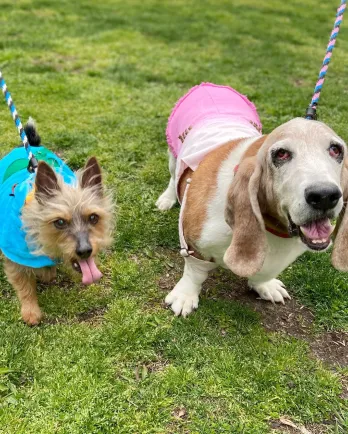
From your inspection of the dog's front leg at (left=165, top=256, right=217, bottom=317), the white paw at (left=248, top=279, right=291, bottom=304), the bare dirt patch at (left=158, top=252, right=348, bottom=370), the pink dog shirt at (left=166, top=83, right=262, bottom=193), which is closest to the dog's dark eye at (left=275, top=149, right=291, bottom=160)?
the pink dog shirt at (left=166, top=83, right=262, bottom=193)

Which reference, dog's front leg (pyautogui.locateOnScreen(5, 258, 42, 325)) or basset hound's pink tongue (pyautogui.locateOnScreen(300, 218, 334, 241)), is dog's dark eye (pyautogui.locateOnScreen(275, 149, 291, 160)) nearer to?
basset hound's pink tongue (pyautogui.locateOnScreen(300, 218, 334, 241))

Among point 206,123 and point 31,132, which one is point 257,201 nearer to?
point 206,123

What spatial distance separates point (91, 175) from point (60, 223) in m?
0.43

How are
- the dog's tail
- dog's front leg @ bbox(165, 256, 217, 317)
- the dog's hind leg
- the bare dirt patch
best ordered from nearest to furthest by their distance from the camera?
the bare dirt patch < dog's front leg @ bbox(165, 256, 217, 317) < the dog's tail < the dog's hind leg

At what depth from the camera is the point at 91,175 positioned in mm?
→ 3172

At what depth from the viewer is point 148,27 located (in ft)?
39.9

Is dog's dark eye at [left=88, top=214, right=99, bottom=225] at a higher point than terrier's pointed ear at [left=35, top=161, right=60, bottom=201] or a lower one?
Answer: lower

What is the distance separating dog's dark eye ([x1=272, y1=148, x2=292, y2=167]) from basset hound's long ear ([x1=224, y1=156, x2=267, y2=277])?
119 mm

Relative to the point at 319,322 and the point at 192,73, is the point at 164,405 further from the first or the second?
the point at 192,73

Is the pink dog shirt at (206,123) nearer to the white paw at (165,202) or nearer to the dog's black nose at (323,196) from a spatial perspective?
the white paw at (165,202)

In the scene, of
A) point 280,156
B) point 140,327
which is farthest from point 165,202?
point 280,156

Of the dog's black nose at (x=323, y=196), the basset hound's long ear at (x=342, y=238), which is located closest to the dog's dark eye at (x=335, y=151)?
the basset hound's long ear at (x=342, y=238)

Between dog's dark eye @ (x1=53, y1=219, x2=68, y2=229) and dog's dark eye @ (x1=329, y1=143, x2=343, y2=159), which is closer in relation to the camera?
dog's dark eye @ (x1=329, y1=143, x2=343, y2=159)

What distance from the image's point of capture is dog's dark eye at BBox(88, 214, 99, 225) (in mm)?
3028
